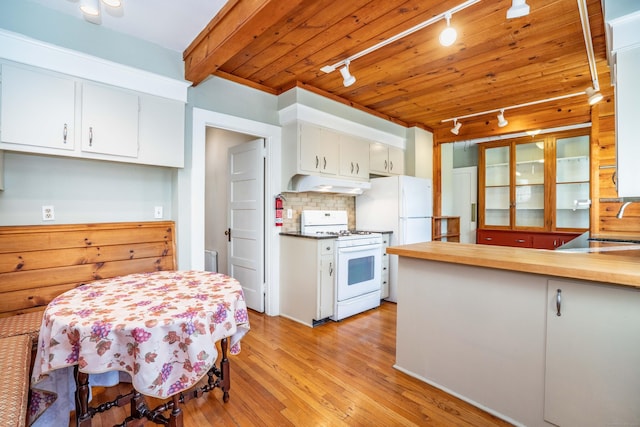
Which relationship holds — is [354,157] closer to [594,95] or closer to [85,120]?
[594,95]

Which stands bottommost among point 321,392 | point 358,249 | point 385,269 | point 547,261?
point 321,392

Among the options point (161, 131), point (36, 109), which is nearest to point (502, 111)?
point (161, 131)

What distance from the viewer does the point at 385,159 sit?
4512 millimetres

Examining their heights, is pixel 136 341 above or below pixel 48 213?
below

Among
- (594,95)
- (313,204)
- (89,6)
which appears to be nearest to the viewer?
(89,6)

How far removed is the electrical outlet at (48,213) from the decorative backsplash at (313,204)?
207 cm

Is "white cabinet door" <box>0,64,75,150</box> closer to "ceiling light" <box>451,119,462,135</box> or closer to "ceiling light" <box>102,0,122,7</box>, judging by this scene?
"ceiling light" <box>102,0,122,7</box>

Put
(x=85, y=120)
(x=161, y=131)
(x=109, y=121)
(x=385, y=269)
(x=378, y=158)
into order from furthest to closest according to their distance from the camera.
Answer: (x=378, y=158)
(x=385, y=269)
(x=161, y=131)
(x=109, y=121)
(x=85, y=120)

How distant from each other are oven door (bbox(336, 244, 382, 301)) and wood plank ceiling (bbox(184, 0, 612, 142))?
6.22 feet

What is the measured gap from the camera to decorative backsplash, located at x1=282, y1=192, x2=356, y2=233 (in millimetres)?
3715

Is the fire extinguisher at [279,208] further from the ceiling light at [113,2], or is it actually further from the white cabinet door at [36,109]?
the ceiling light at [113,2]

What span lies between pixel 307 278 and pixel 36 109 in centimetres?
258

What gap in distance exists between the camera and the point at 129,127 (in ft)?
7.91

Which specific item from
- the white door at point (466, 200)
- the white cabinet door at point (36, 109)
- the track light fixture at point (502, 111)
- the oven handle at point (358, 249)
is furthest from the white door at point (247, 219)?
the white door at point (466, 200)
